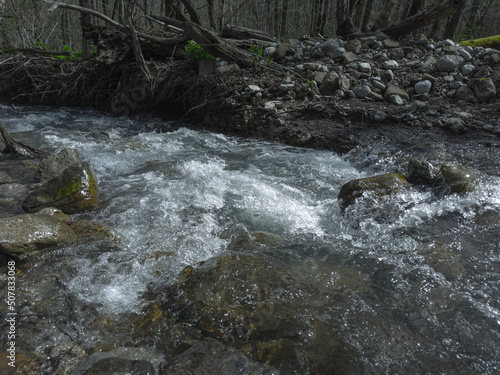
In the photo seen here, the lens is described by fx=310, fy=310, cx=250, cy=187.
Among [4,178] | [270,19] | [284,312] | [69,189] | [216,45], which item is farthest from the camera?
[270,19]

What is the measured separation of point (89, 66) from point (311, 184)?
7417 millimetres

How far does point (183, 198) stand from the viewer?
154 inches

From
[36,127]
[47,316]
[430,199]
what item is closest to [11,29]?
[36,127]

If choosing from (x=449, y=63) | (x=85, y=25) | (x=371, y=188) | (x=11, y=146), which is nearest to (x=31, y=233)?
(x=11, y=146)

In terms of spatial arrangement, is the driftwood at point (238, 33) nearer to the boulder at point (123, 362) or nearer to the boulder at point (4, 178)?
the boulder at point (4, 178)

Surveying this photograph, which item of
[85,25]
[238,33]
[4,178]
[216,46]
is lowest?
[4,178]

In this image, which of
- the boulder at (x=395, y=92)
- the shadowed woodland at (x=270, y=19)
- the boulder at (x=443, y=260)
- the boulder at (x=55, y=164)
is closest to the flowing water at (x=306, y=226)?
the boulder at (x=443, y=260)

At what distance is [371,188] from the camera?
12.0 feet

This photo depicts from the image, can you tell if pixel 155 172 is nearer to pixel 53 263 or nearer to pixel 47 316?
pixel 53 263

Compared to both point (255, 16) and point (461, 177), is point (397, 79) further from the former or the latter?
point (255, 16)

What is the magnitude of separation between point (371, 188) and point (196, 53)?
18.6 ft

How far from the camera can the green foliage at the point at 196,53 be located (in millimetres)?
7390

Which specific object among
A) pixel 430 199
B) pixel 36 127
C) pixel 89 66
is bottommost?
pixel 36 127

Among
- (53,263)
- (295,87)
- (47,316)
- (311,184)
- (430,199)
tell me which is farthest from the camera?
(295,87)
